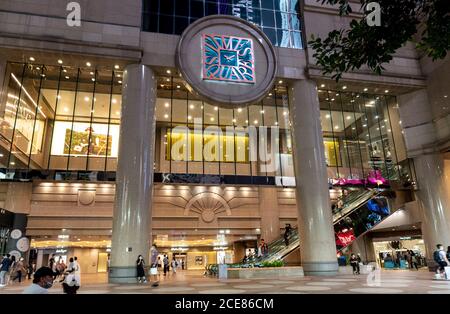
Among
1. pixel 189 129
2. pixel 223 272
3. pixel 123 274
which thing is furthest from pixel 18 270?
pixel 189 129

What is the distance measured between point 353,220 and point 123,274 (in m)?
14.1

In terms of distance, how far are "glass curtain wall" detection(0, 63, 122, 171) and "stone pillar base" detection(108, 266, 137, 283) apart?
315 inches

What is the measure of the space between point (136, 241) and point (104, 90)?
12779 millimetres

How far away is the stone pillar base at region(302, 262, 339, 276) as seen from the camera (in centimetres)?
1644

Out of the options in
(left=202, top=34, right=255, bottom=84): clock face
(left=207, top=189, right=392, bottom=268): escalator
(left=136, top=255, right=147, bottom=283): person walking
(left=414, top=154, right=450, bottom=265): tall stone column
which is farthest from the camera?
(left=207, top=189, right=392, bottom=268): escalator

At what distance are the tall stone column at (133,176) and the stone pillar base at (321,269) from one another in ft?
27.9

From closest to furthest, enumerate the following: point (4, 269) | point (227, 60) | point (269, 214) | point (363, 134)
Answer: point (4, 269), point (227, 60), point (269, 214), point (363, 134)

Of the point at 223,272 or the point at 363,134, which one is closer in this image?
the point at 223,272

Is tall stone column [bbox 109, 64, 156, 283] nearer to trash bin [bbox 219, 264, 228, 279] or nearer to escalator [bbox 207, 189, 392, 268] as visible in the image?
trash bin [bbox 219, 264, 228, 279]

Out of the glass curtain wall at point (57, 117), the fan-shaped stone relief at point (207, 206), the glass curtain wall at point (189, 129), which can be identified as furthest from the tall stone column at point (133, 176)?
the fan-shaped stone relief at point (207, 206)

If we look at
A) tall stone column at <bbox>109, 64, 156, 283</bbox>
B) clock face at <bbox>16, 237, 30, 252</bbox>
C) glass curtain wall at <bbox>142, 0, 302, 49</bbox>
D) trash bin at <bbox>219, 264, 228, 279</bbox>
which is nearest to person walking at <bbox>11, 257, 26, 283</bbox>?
clock face at <bbox>16, 237, 30, 252</bbox>

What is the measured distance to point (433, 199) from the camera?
65.3 ft

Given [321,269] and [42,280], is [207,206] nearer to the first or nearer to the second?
[321,269]

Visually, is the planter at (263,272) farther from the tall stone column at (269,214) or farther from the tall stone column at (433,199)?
the tall stone column at (433,199)
